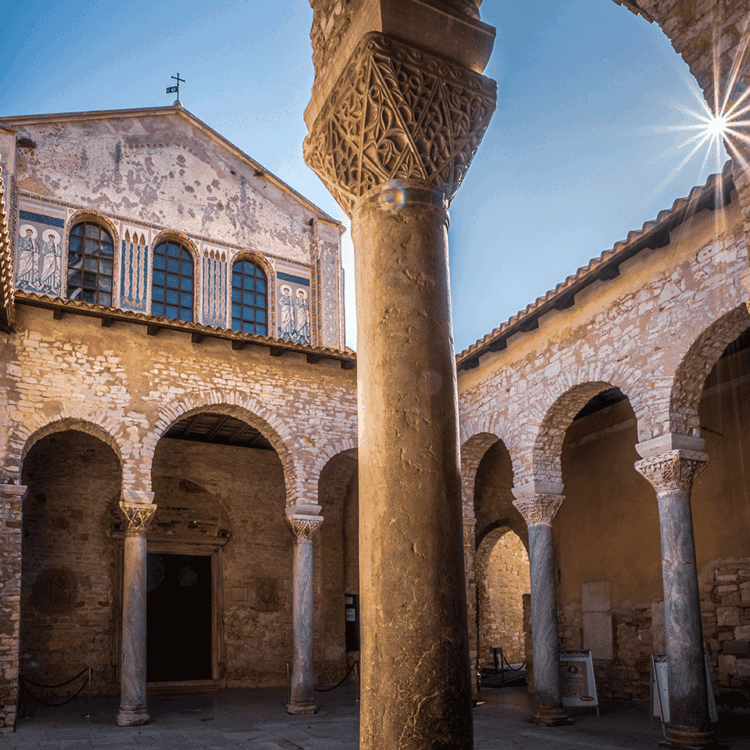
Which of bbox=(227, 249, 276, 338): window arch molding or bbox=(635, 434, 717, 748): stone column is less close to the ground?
bbox=(227, 249, 276, 338): window arch molding

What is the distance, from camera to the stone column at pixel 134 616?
428 inches

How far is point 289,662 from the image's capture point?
52.4ft

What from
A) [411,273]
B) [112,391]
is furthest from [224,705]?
[411,273]

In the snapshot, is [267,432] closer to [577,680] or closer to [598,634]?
[577,680]

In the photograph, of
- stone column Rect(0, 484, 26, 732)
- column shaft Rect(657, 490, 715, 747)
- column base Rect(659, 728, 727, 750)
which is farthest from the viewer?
stone column Rect(0, 484, 26, 732)

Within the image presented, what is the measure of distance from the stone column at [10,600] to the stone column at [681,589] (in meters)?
8.17

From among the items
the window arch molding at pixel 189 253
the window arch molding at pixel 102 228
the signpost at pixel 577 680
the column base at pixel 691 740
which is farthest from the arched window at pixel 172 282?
the column base at pixel 691 740

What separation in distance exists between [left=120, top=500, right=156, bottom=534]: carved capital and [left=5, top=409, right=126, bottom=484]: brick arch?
509 mm

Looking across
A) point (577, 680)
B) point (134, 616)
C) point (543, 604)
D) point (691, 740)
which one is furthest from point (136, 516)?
point (691, 740)

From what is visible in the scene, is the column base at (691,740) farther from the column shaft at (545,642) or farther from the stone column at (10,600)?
the stone column at (10,600)

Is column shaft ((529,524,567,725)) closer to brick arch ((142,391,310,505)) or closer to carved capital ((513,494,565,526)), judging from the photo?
carved capital ((513,494,565,526))

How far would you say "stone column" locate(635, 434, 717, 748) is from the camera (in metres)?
8.66

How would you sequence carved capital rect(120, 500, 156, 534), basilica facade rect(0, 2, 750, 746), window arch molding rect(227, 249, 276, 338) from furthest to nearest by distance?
window arch molding rect(227, 249, 276, 338), carved capital rect(120, 500, 156, 534), basilica facade rect(0, 2, 750, 746)

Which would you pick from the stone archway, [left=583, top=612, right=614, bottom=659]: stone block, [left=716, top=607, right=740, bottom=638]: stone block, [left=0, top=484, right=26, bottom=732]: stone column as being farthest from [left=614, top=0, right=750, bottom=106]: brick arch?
the stone archway
